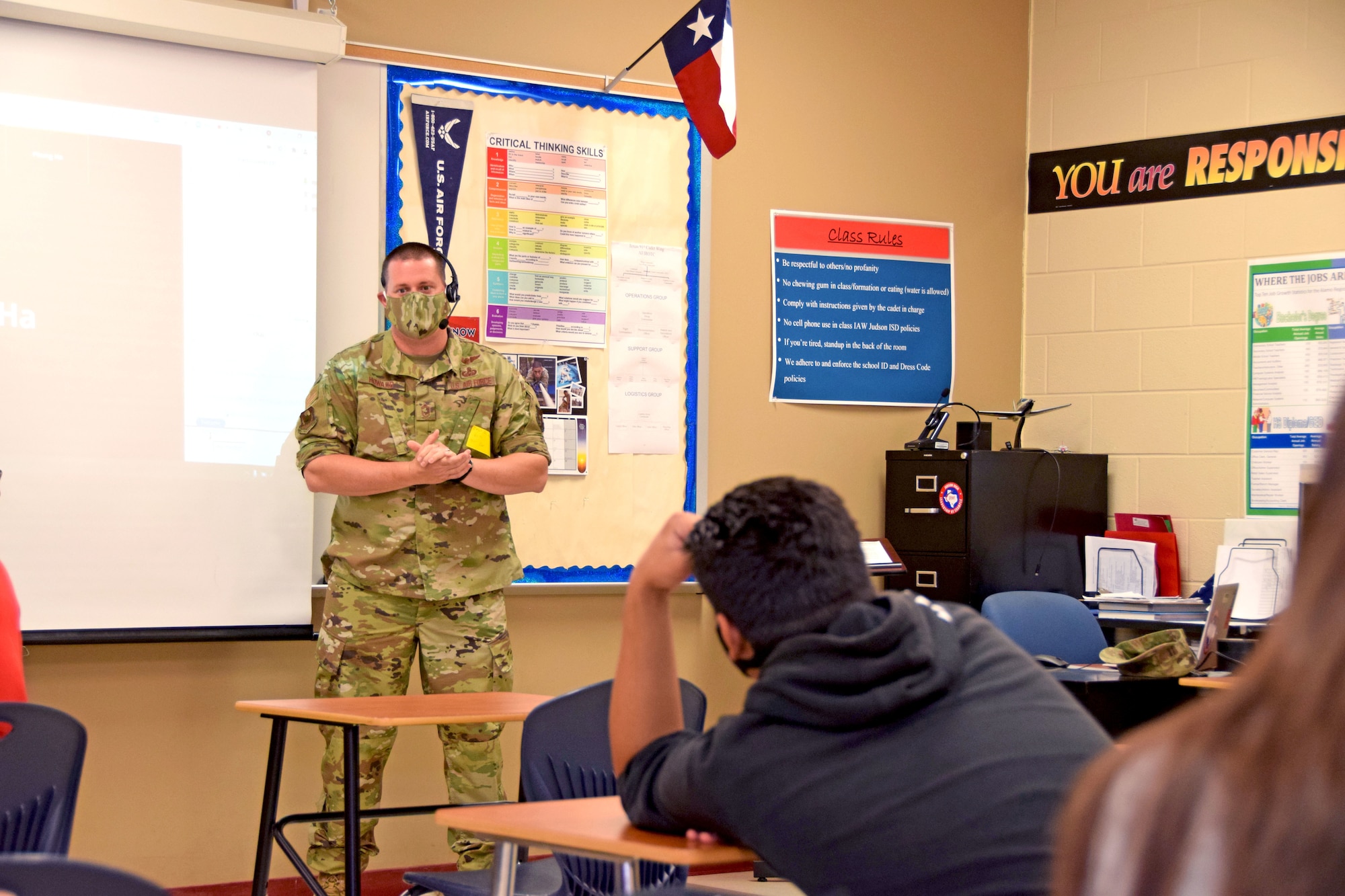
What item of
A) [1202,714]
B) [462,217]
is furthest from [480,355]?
[1202,714]

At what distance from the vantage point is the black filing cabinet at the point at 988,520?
4.03 m

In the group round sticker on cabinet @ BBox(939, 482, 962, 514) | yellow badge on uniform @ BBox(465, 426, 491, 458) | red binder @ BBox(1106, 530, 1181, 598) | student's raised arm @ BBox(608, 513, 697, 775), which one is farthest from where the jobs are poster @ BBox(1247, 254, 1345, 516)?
student's raised arm @ BBox(608, 513, 697, 775)

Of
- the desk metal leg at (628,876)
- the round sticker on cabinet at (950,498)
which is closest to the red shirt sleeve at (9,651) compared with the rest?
the desk metal leg at (628,876)

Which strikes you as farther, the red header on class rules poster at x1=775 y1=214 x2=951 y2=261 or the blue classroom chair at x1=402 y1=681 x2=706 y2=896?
the red header on class rules poster at x1=775 y1=214 x2=951 y2=261

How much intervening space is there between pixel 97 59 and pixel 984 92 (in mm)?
3139

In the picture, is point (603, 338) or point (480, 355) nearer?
point (480, 355)

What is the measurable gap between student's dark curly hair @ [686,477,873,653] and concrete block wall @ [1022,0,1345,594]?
11.1 feet

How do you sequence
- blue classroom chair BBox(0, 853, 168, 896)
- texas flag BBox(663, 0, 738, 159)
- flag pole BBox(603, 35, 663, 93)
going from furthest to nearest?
1. flag pole BBox(603, 35, 663, 93)
2. texas flag BBox(663, 0, 738, 159)
3. blue classroom chair BBox(0, 853, 168, 896)

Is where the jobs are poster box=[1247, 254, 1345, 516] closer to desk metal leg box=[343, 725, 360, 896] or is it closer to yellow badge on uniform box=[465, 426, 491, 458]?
yellow badge on uniform box=[465, 426, 491, 458]

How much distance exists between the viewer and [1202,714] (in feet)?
1.84

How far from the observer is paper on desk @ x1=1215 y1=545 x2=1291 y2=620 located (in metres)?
3.76

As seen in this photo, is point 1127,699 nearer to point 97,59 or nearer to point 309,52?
point 309,52

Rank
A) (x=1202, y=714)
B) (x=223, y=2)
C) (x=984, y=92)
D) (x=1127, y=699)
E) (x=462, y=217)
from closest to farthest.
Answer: (x=1202, y=714) < (x=1127, y=699) < (x=223, y=2) < (x=462, y=217) < (x=984, y=92)

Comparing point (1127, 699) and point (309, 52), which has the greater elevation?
point (309, 52)
